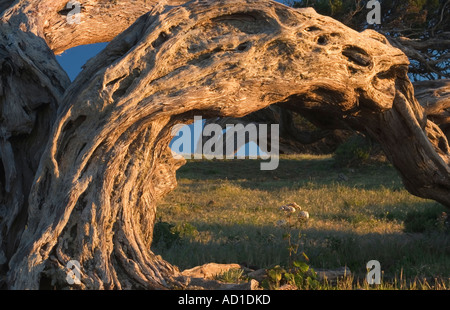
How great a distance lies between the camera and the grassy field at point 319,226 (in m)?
7.31

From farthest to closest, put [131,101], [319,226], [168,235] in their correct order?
[319,226]
[168,235]
[131,101]

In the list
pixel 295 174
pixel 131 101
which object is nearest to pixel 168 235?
pixel 131 101

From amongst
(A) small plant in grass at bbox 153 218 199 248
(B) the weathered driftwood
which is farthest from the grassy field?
(B) the weathered driftwood

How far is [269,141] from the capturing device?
2766cm

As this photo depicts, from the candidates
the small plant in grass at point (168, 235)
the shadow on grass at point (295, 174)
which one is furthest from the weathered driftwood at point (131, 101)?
the shadow on grass at point (295, 174)

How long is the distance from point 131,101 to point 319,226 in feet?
20.1

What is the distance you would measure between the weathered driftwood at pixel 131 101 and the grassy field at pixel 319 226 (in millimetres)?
1778

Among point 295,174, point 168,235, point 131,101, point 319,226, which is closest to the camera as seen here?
point 131,101

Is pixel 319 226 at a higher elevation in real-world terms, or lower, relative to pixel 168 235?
higher

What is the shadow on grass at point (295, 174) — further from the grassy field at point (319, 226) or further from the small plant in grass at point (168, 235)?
the small plant in grass at point (168, 235)

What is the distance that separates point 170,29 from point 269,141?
2216 cm

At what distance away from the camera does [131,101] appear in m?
5.29

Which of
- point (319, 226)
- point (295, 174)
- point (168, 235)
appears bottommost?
point (168, 235)

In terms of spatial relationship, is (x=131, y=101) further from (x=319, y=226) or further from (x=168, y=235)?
(x=319, y=226)
